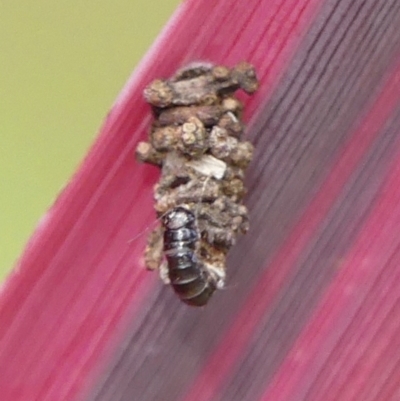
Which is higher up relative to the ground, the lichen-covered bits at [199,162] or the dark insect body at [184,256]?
the lichen-covered bits at [199,162]

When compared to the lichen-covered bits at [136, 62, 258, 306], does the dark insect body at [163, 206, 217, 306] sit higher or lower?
lower

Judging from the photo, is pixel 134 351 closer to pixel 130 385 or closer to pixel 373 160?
pixel 130 385

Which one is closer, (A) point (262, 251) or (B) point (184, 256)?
(B) point (184, 256)
